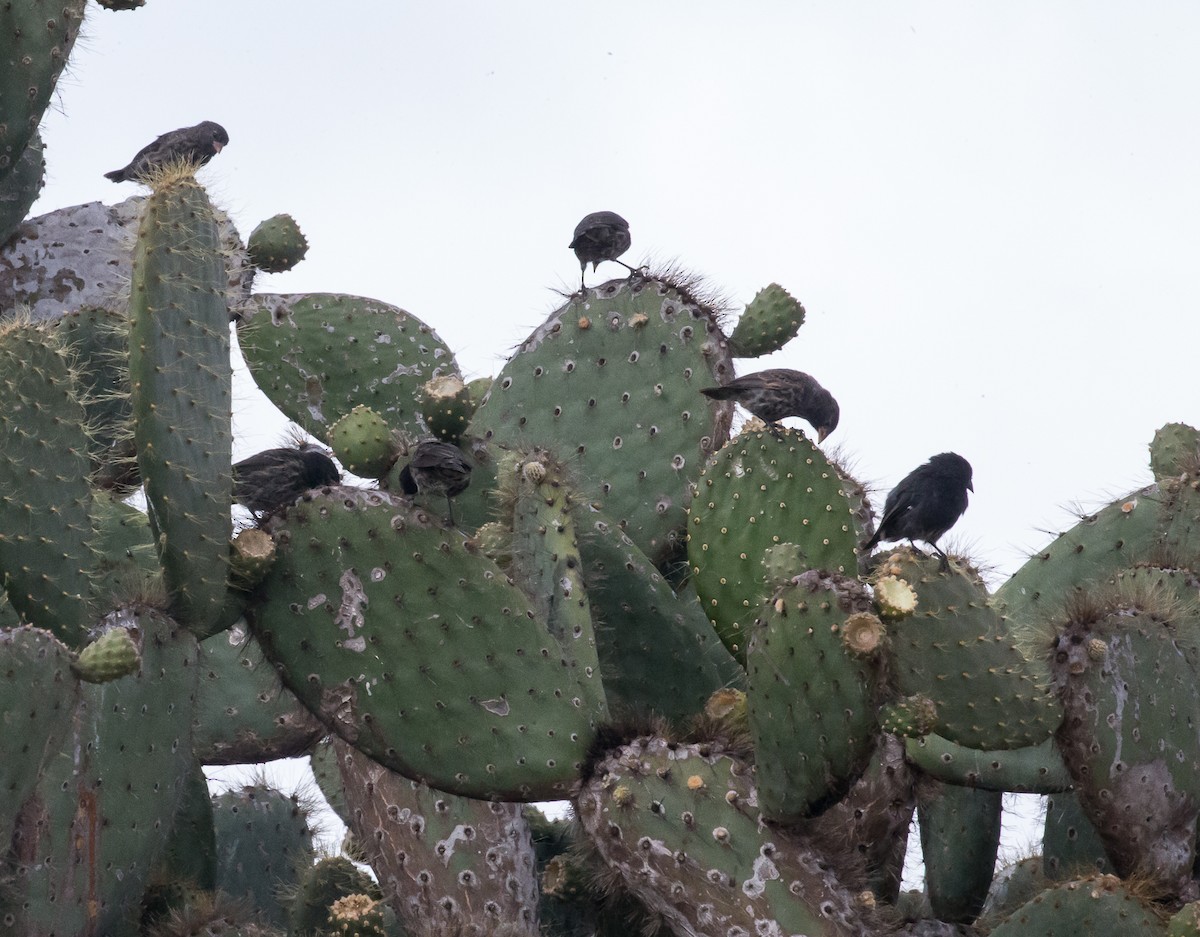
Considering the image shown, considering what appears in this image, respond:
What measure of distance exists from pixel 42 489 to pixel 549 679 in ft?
3.03

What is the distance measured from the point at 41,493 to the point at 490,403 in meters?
1.48

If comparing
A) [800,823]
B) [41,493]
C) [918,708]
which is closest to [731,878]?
[800,823]

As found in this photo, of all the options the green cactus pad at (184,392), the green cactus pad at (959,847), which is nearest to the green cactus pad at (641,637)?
the green cactus pad at (959,847)

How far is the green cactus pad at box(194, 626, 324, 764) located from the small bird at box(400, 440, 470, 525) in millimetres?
745

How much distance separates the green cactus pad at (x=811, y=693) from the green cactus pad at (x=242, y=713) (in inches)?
55.1

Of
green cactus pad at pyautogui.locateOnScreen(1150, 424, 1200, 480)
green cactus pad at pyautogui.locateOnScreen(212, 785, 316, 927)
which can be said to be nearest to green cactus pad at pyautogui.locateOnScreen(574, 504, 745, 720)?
green cactus pad at pyautogui.locateOnScreen(212, 785, 316, 927)

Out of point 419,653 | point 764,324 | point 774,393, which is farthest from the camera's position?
point 764,324

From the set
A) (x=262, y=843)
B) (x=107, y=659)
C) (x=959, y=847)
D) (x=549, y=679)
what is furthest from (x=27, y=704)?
(x=959, y=847)

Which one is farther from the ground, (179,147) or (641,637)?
(179,147)

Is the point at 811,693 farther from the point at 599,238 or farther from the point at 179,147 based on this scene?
the point at 179,147

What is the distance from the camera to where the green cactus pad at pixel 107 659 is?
2.61 meters

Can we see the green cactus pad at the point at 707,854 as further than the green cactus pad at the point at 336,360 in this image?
No

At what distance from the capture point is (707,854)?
9.39 ft

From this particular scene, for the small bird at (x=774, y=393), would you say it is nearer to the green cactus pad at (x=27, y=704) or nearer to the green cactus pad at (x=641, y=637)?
the green cactus pad at (x=641, y=637)
